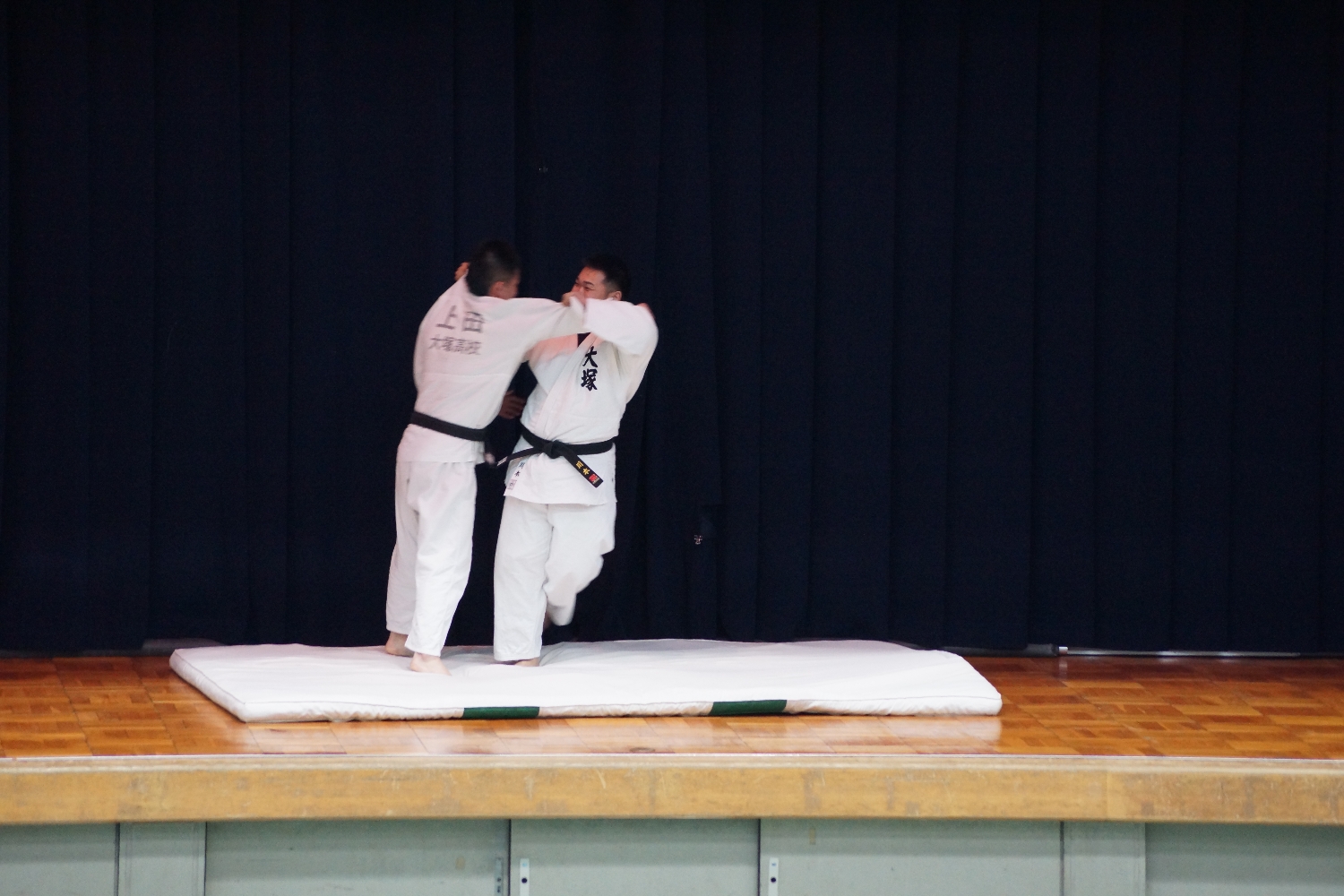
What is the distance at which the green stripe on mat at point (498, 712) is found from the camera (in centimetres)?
367

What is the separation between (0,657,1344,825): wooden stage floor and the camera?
10.1ft

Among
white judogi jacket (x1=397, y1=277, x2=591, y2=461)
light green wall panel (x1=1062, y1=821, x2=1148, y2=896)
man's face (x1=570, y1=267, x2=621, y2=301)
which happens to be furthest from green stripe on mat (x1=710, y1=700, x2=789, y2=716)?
man's face (x1=570, y1=267, x2=621, y2=301)

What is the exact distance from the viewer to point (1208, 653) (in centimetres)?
494

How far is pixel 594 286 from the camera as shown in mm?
4230

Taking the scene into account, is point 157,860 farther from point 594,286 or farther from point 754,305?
point 754,305

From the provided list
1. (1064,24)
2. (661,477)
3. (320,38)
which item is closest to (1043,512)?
(661,477)

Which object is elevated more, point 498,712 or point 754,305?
point 754,305

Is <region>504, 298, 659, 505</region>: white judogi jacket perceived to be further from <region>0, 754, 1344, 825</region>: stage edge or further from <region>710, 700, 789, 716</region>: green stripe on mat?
<region>0, 754, 1344, 825</region>: stage edge

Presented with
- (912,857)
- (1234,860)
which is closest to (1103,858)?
(1234,860)

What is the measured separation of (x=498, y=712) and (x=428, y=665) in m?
0.40

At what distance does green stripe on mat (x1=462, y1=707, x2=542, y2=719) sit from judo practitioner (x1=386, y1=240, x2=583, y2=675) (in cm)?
34

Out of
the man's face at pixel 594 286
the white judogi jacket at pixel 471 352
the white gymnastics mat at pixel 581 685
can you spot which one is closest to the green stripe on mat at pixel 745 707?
the white gymnastics mat at pixel 581 685

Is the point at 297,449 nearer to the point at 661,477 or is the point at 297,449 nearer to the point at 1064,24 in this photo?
the point at 661,477

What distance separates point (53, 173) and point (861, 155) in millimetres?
2408
